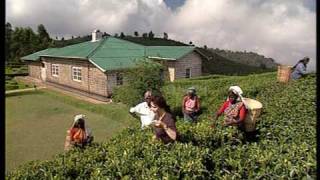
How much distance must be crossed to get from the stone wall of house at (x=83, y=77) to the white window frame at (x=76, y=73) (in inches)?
5.8

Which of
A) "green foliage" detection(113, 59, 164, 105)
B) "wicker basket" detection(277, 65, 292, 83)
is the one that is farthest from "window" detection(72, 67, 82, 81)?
"wicker basket" detection(277, 65, 292, 83)

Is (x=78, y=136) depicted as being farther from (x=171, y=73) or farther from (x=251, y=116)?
(x=171, y=73)

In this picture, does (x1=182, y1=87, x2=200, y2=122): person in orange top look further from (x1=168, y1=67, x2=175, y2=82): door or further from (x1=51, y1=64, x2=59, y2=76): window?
(x1=51, y1=64, x2=59, y2=76): window

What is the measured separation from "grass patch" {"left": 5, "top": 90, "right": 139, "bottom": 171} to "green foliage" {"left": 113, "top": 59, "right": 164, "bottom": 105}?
2.25 ft

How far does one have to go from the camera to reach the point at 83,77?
24156 mm

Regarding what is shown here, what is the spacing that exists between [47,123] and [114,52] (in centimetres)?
1004

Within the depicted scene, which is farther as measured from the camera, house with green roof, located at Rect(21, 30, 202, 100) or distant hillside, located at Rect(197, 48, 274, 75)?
distant hillside, located at Rect(197, 48, 274, 75)

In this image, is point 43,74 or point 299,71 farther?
point 43,74

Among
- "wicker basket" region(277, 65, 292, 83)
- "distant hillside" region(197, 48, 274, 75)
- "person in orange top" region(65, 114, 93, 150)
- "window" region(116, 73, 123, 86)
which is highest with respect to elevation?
"distant hillside" region(197, 48, 274, 75)

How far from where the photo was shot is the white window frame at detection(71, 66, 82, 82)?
24.6 metres

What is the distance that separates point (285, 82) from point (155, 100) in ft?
28.8

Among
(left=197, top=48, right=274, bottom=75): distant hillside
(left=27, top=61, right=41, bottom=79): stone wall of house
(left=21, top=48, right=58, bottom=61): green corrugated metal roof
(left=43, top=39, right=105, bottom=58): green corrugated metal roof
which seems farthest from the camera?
(left=27, top=61, right=41, bottom=79): stone wall of house

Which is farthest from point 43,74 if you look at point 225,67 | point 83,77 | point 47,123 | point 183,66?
point 47,123
